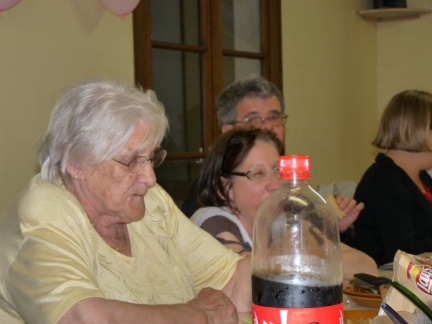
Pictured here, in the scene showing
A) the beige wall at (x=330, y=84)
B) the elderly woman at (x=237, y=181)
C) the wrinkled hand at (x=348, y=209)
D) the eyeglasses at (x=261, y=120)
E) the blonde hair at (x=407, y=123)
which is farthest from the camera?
the beige wall at (x=330, y=84)

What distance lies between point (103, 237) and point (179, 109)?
224cm

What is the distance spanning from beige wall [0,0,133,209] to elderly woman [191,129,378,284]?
2.20 ft

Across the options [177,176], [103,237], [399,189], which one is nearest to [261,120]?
[399,189]

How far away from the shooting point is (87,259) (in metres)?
1.80

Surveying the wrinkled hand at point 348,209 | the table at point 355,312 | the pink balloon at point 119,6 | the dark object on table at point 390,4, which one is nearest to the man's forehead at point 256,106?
the wrinkled hand at point 348,209

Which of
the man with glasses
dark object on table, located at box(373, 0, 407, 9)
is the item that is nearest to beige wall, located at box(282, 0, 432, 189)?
dark object on table, located at box(373, 0, 407, 9)

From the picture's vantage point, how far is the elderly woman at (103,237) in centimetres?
168

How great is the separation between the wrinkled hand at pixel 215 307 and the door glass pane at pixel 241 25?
2.83m

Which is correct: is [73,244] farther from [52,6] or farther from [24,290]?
[52,6]

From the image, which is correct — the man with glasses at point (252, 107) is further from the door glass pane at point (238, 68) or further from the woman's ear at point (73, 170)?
the woman's ear at point (73, 170)

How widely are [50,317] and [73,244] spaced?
0.66 ft

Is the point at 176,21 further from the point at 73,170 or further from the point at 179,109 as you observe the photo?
the point at 73,170

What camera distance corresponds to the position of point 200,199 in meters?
2.63

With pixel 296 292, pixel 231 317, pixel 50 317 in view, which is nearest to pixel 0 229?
pixel 50 317
